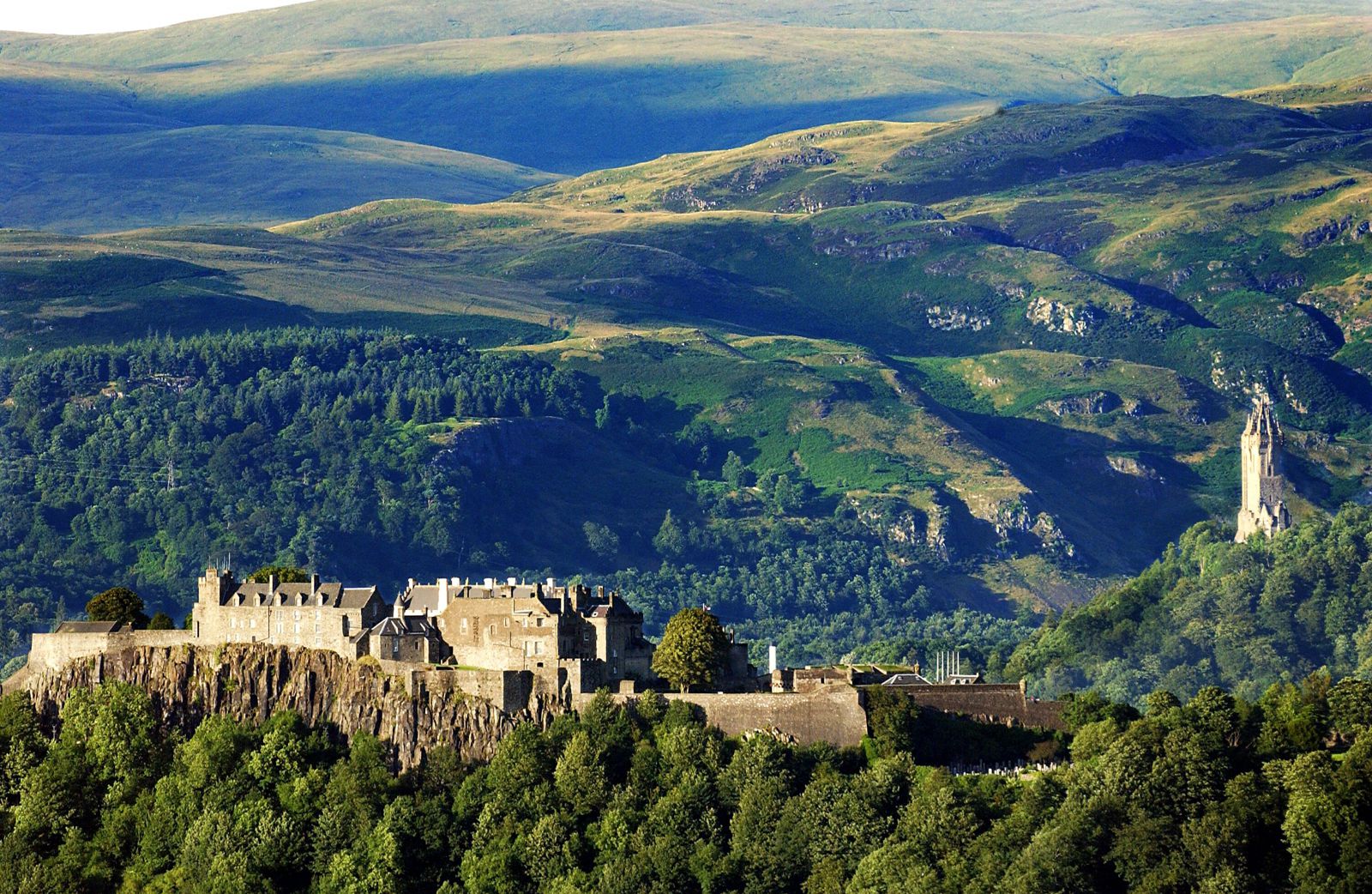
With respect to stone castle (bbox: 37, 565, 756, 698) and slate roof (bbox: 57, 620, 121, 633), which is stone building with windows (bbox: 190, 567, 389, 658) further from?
slate roof (bbox: 57, 620, 121, 633)

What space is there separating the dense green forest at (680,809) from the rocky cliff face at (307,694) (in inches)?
30.8

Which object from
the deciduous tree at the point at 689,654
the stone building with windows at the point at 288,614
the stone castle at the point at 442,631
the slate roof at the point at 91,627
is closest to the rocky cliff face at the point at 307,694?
the stone building with windows at the point at 288,614

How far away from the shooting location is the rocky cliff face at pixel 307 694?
111938 millimetres

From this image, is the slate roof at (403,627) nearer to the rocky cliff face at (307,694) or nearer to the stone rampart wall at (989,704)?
the rocky cliff face at (307,694)

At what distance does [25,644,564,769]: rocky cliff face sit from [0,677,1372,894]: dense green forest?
2.57 ft

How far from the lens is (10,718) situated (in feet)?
390

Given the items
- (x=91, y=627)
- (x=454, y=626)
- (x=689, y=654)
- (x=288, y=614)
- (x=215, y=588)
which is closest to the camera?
(x=689, y=654)

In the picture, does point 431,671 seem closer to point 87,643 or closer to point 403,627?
point 403,627

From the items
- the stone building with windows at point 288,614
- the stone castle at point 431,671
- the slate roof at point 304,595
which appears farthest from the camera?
the slate roof at point 304,595

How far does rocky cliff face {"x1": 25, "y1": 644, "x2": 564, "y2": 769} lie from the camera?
367ft

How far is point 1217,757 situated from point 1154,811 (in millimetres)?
4353

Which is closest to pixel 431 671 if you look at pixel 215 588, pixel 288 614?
pixel 288 614

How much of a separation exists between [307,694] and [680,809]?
52.1 feet

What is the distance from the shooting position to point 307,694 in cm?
11469
